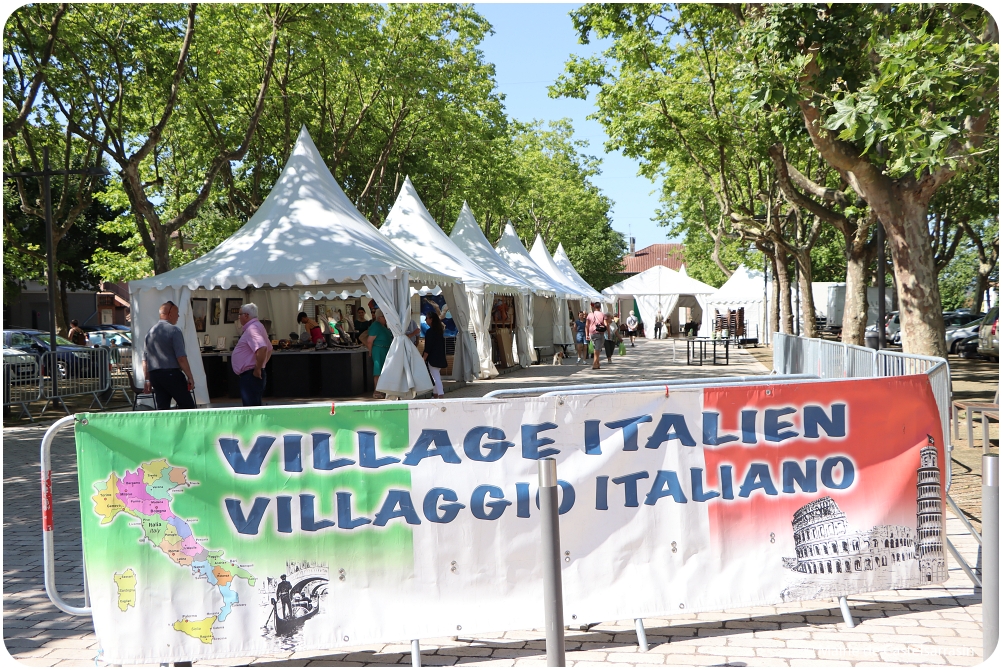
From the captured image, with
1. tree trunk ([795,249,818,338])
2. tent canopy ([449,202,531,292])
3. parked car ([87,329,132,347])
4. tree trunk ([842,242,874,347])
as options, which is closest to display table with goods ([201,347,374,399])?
tent canopy ([449,202,531,292])

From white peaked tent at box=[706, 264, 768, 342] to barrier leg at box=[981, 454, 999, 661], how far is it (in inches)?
1691

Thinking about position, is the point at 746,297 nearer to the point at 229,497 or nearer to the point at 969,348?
the point at 969,348

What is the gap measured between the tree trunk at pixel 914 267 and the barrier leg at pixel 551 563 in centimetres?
984

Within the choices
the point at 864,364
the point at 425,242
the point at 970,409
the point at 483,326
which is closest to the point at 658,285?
the point at 483,326

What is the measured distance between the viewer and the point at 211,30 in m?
20.7

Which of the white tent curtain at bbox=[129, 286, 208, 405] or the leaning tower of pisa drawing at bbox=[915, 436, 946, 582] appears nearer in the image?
the leaning tower of pisa drawing at bbox=[915, 436, 946, 582]

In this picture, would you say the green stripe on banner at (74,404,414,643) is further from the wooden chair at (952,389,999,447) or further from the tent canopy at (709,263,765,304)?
the tent canopy at (709,263,765,304)

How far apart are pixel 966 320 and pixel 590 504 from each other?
36680mm

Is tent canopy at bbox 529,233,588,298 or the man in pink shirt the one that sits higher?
tent canopy at bbox 529,233,588,298

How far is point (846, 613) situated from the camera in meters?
4.79

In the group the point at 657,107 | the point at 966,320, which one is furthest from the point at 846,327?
the point at 966,320

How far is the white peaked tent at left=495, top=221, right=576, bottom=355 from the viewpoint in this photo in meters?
30.0

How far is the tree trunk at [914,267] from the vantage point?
11898 millimetres

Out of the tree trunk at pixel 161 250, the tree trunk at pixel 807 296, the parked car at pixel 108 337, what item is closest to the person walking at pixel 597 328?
the tree trunk at pixel 807 296
